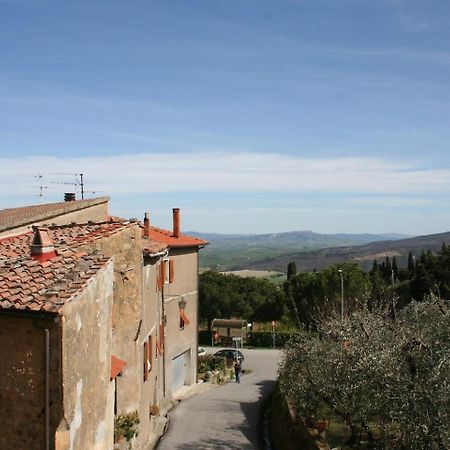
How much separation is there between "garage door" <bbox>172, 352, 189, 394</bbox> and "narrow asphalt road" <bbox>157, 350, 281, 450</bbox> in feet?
5.13

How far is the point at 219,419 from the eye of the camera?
23297 mm

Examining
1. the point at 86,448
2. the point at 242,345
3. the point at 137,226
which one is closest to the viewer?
the point at 86,448

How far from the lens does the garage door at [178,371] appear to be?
Result: 29.9 meters

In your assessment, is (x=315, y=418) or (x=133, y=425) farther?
(x=315, y=418)

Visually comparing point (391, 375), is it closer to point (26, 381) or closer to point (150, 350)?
point (26, 381)

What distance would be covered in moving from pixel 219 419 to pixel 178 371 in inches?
311

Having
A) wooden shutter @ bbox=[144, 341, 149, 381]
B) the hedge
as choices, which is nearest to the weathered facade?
wooden shutter @ bbox=[144, 341, 149, 381]

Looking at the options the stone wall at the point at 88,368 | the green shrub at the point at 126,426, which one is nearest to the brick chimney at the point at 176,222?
the green shrub at the point at 126,426

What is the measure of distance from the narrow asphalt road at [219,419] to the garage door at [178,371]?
156 centimetres

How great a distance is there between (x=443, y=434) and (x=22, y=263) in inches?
361

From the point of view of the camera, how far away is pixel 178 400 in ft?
91.7

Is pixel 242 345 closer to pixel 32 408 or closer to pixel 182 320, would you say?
pixel 182 320

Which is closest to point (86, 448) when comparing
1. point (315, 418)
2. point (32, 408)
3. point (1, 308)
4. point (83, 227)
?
point (32, 408)

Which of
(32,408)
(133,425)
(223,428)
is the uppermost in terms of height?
(32,408)
